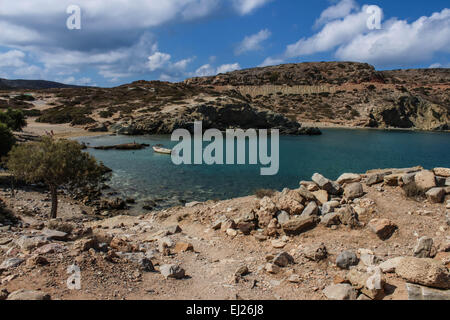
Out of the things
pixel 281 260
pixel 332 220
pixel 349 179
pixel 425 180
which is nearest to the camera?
pixel 281 260

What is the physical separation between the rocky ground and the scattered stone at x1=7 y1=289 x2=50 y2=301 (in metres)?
0.02

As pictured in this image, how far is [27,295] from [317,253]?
7.22 m

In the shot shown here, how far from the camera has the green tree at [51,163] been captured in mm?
15305

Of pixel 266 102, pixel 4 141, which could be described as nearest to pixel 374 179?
pixel 4 141

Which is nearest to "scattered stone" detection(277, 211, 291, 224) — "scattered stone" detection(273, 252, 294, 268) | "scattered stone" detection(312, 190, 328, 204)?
"scattered stone" detection(312, 190, 328, 204)

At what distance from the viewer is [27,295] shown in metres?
5.45

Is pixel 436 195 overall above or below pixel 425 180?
below

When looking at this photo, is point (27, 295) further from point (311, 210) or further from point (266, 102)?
point (266, 102)

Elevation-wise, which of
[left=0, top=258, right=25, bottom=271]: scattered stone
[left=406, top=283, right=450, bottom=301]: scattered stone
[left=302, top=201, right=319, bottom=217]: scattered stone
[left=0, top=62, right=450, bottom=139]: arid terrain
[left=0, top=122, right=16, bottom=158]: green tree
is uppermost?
[left=0, top=62, right=450, bottom=139]: arid terrain

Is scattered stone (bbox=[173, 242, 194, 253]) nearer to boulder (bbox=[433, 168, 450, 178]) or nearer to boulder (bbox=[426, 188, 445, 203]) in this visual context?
boulder (bbox=[426, 188, 445, 203])

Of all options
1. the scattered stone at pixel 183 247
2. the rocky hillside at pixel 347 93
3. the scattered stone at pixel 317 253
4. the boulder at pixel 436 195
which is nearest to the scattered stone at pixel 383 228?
the scattered stone at pixel 317 253

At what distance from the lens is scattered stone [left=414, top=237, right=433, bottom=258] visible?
8.38 metres

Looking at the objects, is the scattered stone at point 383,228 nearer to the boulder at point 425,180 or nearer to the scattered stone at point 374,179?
the boulder at point 425,180
